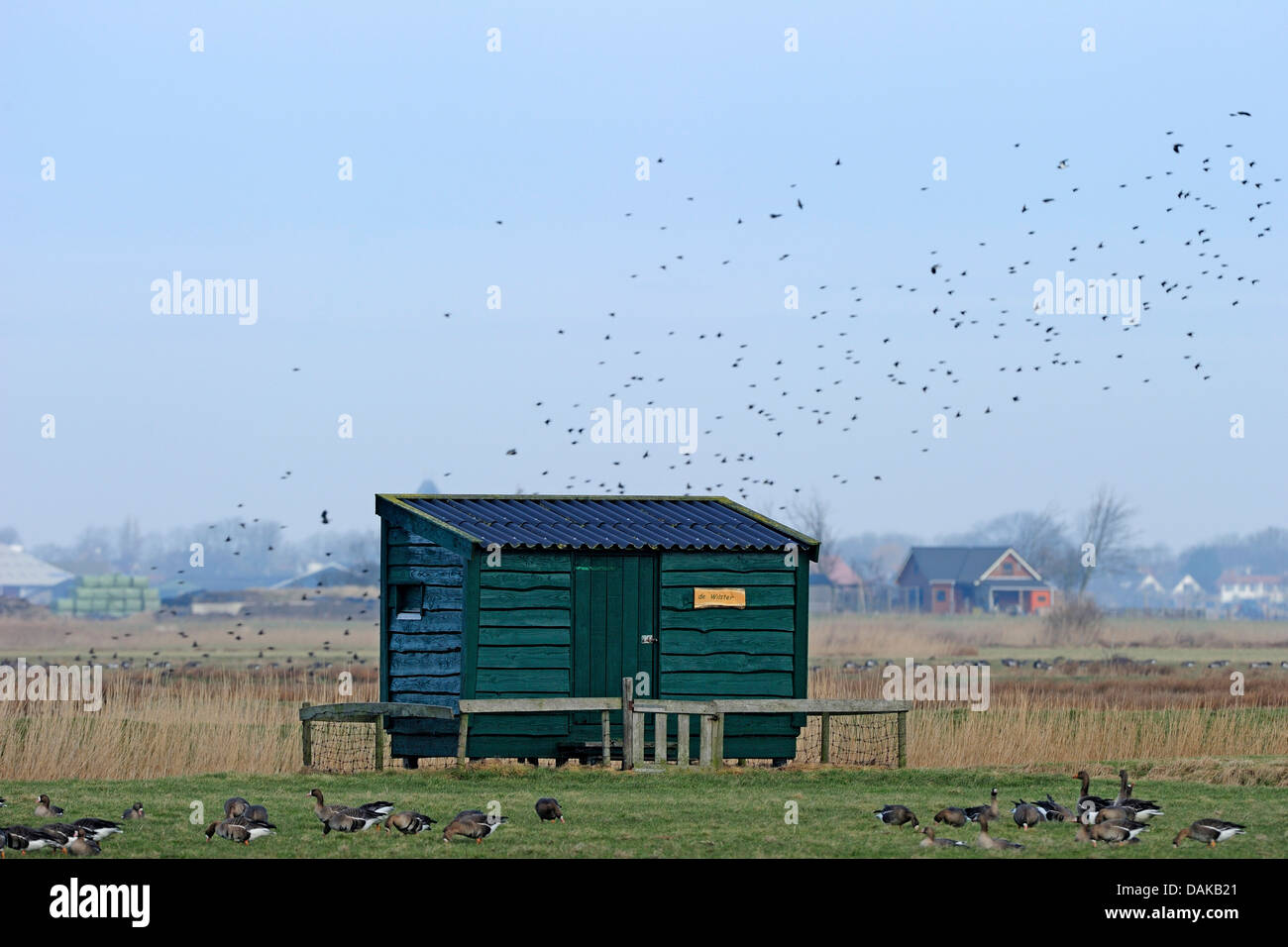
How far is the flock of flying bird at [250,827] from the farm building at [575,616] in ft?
25.3

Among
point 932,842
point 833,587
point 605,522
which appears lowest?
point 932,842

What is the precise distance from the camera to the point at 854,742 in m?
29.2

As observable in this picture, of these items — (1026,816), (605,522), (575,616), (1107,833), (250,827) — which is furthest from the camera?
(605,522)

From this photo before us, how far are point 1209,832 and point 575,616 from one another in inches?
441

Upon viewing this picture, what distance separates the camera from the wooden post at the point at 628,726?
24.1m

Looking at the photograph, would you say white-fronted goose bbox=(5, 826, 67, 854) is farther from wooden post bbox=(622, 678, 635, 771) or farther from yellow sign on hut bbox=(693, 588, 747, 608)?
yellow sign on hut bbox=(693, 588, 747, 608)

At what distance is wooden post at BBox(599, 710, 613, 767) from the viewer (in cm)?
2472

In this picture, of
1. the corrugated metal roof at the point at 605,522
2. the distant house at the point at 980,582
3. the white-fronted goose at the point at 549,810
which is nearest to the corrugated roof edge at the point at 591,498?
the corrugated metal roof at the point at 605,522

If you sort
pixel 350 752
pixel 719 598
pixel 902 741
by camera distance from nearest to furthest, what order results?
1. pixel 902 741
2. pixel 719 598
3. pixel 350 752

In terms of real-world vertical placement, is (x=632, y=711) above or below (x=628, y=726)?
above

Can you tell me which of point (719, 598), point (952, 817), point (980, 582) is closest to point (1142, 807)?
point (952, 817)

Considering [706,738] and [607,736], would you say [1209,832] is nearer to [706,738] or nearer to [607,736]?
[706,738]
